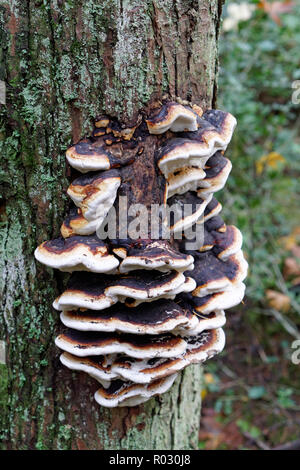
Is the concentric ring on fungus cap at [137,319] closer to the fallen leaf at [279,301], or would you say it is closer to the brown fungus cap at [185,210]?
the brown fungus cap at [185,210]

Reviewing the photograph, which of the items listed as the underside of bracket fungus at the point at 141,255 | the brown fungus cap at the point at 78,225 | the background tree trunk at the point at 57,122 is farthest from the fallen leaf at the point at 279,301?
the brown fungus cap at the point at 78,225

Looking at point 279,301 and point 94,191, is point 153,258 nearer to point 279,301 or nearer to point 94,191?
point 94,191

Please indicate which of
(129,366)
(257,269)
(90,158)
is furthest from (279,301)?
(90,158)

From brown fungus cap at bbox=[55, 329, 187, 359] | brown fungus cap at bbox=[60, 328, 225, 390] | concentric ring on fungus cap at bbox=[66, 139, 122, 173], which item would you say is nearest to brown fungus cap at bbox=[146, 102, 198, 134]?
concentric ring on fungus cap at bbox=[66, 139, 122, 173]

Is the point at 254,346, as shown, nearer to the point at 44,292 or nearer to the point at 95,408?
the point at 95,408

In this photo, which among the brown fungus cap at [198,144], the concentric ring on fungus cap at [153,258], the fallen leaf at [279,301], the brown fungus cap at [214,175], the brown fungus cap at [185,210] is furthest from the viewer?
the fallen leaf at [279,301]

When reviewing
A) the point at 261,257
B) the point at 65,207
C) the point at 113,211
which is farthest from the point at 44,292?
the point at 261,257

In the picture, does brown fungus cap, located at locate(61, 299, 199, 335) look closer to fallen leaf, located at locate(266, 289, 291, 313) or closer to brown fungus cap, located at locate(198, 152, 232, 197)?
brown fungus cap, located at locate(198, 152, 232, 197)
